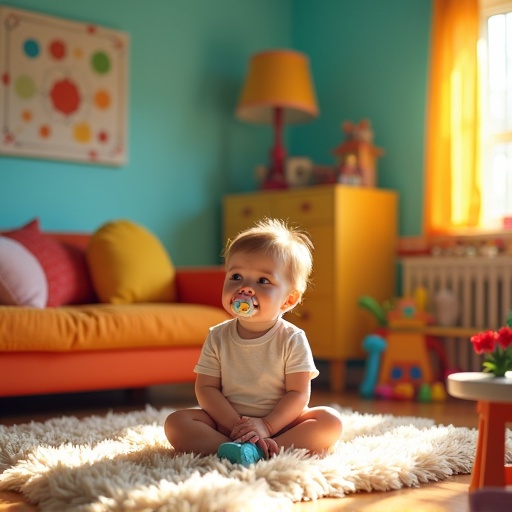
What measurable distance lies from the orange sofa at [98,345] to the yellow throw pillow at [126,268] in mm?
104

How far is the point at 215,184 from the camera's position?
4676mm

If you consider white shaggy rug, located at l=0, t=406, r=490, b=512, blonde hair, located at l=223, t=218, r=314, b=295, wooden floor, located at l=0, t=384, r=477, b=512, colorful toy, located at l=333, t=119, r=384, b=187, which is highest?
colorful toy, located at l=333, t=119, r=384, b=187

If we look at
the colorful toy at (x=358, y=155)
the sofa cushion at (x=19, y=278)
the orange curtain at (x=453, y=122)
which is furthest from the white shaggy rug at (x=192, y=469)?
the colorful toy at (x=358, y=155)

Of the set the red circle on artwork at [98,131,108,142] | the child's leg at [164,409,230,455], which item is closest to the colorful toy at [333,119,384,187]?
the red circle on artwork at [98,131,108,142]

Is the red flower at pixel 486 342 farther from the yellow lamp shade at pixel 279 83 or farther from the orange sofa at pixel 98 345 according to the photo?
the yellow lamp shade at pixel 279 83

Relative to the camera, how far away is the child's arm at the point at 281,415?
189 centimetres

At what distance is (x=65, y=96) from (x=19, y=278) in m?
1.31

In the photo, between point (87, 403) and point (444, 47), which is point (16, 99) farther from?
point (444, 47)

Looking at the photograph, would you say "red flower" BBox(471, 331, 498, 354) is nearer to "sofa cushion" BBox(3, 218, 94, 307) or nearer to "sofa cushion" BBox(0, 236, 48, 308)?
"sofa cushion" BBox(0, 236, 48, 308)

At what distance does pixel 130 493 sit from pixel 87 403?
194 cm

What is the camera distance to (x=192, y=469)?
176 cm

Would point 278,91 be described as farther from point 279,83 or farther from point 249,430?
point 249,430

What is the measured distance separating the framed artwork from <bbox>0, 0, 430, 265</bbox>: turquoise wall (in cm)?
7

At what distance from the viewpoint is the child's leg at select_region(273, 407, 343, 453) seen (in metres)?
1.94
